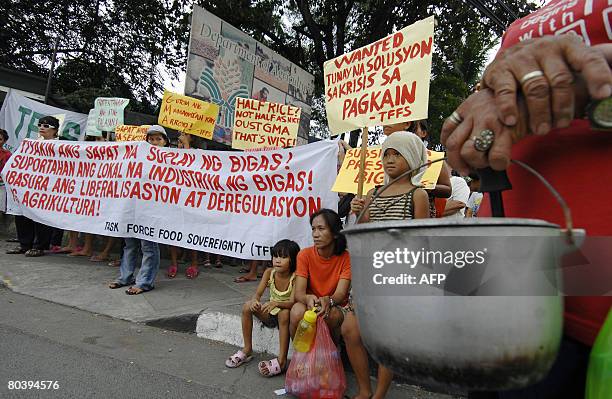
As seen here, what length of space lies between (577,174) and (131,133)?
6.78 metres

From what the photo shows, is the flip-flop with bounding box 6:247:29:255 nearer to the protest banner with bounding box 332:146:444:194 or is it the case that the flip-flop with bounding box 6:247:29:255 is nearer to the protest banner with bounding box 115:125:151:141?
the protest banner with bounding box 115:125:151:141

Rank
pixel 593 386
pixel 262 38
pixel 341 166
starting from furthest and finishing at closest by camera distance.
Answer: pixel 262 38 < pixel 341 166 < pixel 593 386

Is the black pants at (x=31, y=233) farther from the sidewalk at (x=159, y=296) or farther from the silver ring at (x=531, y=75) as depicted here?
the silver ring at (x=531, y=75)

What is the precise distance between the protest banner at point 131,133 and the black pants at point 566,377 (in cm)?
655

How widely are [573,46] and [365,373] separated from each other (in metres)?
2.33

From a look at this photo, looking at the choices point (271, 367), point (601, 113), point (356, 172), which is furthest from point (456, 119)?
point (356, 172)

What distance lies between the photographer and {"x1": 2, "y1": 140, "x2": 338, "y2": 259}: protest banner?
419cm

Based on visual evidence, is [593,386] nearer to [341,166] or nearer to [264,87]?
[341,166]

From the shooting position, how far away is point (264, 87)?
11.2m

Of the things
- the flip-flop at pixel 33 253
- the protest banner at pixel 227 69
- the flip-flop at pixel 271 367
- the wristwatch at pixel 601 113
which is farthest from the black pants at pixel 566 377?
the protest banner at pixel 227 69

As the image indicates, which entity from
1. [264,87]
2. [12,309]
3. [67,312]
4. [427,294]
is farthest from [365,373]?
[264,87]

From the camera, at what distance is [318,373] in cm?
253

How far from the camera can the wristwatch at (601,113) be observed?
27.9 inches

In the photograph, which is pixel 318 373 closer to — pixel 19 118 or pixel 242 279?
pixel 242 279
